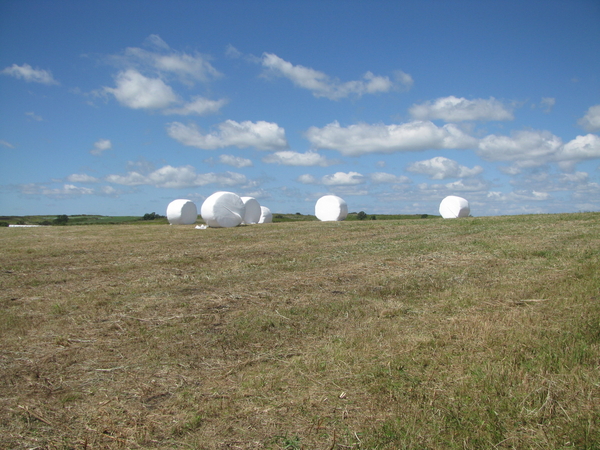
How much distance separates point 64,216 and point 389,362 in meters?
42.4

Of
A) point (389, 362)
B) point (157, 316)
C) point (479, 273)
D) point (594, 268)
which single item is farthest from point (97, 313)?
point (594, 268)

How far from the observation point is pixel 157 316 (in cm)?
627

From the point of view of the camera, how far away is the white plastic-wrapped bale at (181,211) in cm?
3198

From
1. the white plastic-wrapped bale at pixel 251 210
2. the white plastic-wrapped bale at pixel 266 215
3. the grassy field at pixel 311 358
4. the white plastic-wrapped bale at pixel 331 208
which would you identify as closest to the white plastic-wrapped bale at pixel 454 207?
the white plastic-wrapped bale at pixel 331 208

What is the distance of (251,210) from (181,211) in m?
5.38

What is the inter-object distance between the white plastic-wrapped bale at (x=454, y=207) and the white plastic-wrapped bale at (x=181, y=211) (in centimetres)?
2072

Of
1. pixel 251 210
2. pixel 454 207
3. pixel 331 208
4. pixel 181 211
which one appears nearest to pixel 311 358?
pixel 251 210

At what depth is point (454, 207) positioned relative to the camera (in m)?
33.8

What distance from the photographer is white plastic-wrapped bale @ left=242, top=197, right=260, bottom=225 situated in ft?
104

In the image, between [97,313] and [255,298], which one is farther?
[255,298]

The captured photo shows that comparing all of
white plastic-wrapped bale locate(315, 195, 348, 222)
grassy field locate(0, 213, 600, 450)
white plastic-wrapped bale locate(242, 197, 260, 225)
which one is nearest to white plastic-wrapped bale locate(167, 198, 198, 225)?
white plastic-wrapped bale locate(242, 197, 260, 225)

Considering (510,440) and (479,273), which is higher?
(479,273)

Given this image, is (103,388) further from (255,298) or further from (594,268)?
(594,268)

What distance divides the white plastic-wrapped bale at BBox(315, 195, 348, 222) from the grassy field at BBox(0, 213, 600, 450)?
27566 millimetres
